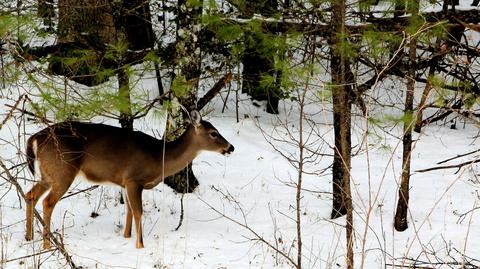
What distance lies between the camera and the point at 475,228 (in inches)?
295

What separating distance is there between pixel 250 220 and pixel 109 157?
1.89 m

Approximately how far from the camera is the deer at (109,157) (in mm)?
6871

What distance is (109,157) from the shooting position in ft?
23.6

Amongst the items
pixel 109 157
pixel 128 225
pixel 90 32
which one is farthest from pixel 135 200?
pixel 90 32

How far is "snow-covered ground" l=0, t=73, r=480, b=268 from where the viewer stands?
638 centimetres

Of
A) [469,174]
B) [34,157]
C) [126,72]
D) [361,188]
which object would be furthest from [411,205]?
[34,157]

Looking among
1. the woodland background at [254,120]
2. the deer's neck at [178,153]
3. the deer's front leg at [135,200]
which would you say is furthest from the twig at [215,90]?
the deer's front leg at [135,200]

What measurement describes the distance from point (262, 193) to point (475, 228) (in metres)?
2.84

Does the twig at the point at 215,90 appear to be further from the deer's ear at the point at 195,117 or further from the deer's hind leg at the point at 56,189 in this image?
the deer's hind leg at the point at 56,189

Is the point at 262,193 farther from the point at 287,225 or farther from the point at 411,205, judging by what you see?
the point at 411,205

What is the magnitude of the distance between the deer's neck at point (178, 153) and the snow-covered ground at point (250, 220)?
2.05 ft

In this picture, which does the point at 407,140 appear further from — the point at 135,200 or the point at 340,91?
the point at 135,200

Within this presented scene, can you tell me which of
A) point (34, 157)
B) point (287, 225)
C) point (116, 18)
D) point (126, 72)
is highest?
point (116, 18)

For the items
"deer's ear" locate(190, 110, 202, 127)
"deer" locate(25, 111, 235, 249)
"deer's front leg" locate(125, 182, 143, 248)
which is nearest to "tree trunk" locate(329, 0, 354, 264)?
"deer" locate(25, 111, 235, 249)
